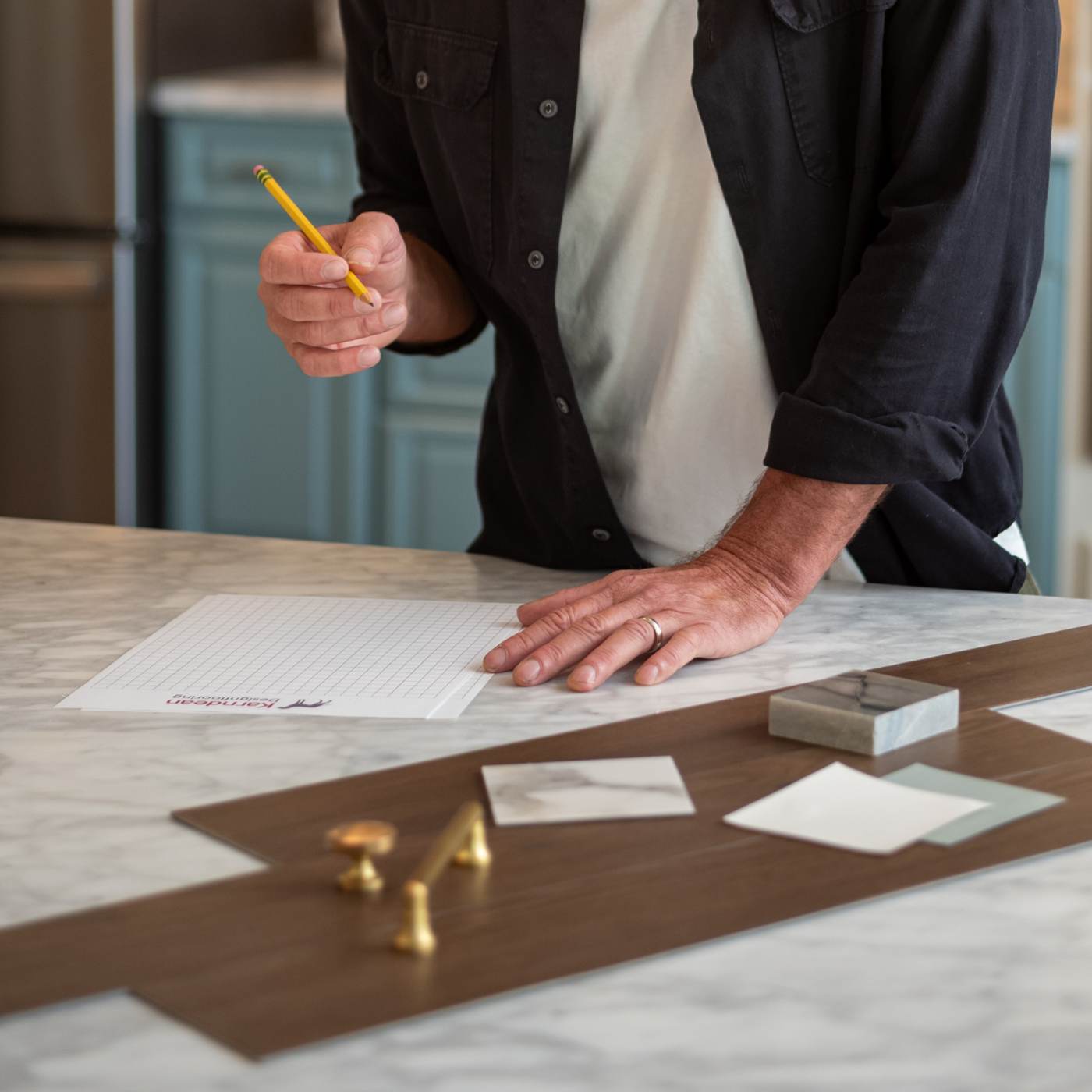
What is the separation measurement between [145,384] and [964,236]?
208cm

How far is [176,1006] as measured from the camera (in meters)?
0.50

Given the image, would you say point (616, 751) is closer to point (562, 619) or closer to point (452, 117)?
point (562, 619)

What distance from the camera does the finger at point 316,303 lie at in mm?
1071

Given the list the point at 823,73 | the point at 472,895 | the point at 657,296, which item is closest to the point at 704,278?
the point at 657,296

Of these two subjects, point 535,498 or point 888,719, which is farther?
point 535,498

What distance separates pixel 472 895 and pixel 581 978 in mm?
69

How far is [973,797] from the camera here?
670 millimetres

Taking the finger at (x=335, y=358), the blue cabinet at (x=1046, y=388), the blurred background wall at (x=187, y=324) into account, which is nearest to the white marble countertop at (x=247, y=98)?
the blurred background wall at (x=187, y=324)

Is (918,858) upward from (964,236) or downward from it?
downward

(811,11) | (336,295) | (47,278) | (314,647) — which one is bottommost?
(314,647)

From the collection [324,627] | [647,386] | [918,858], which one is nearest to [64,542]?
[324,627]

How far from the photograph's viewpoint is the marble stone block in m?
0.74

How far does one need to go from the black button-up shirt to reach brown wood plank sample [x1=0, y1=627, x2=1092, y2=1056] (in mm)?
330

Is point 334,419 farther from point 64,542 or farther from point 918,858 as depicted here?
point 918,858
